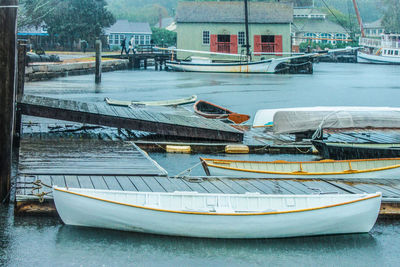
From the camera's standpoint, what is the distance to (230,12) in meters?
69.6

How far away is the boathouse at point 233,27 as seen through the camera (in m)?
68.6

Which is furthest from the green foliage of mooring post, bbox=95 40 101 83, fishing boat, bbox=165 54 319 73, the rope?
the rope

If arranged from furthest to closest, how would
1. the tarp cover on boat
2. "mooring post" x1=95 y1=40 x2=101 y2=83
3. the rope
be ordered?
1. "mooring post" x1=95 y1=40 x2=101 y2=83
2. the tarp cover on boat
3. the rope

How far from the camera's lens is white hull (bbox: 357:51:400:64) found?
97.0m

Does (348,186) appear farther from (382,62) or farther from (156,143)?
(382,62)

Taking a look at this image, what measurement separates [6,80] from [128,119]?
6692 mm

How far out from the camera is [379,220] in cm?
1265

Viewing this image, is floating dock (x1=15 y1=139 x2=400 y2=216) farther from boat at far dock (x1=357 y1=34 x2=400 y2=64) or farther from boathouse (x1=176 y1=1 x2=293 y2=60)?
boat at far dock (x1=357 y1=34 x2=400 y2=64)

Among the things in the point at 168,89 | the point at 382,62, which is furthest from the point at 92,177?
the point at 382,62

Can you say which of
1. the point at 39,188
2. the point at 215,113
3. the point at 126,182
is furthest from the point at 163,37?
the point at 39,188

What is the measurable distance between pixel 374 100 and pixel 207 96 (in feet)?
37.3

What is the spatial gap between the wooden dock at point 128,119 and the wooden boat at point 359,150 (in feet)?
10.1

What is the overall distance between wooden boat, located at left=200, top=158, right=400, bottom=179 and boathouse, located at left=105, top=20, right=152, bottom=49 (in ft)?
308

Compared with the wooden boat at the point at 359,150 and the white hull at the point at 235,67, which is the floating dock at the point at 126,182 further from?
the white hull at the point at 235,67
